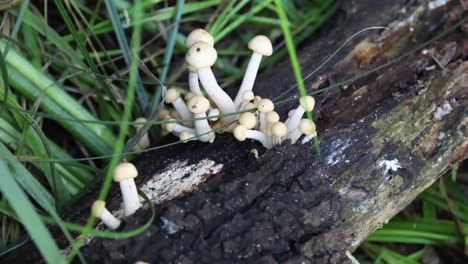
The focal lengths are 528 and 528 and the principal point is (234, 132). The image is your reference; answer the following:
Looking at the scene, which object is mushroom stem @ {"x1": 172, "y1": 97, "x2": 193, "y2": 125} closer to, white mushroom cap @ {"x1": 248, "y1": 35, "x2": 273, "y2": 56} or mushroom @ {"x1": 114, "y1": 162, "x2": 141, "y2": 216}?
white mushroom cap @ {"x1": 248, "y1": 35, "x2": 273, "y2": 56}

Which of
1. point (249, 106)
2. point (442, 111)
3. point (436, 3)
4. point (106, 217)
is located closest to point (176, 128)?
point (249, 106)

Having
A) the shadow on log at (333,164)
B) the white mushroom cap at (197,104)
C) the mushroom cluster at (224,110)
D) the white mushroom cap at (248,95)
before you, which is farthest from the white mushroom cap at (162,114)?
the white mushroom cap at (248,95)

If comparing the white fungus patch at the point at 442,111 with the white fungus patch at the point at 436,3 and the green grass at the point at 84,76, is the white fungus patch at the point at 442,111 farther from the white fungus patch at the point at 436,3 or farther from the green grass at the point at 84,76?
the green grass at the point at 84,76

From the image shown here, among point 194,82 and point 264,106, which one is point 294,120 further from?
point 194,82

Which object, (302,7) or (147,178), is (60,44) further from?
(302,7)

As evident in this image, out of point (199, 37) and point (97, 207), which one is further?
point (199, 37)

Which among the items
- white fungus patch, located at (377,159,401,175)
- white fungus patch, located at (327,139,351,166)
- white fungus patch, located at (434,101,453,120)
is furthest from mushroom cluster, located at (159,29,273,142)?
white fungus patch, located at (434,101,453,120)

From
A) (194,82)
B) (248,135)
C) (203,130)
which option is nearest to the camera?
(248,135)
